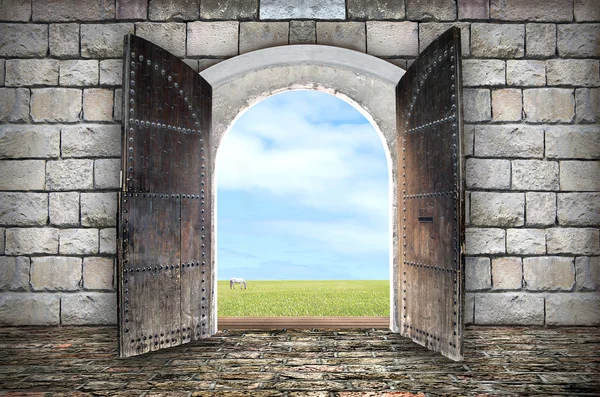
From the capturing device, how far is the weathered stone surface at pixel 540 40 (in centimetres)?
436

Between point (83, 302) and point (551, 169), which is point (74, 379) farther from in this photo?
point (551, 169)

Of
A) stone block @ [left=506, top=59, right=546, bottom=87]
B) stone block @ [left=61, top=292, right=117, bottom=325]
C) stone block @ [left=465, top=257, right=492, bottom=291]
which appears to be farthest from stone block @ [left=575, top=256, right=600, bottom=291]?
stone block @ [left=61, top=292, right=117, bottom=325]

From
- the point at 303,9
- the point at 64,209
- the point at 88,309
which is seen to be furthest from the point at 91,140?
the point at 303,9

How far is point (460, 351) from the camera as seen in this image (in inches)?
132

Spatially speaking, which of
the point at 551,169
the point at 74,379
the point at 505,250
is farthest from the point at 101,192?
the point at 551,169

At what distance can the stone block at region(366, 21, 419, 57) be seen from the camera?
14.4 ft

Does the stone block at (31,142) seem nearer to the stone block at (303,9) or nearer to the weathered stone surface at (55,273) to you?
the weathered stone surface at (55,273)

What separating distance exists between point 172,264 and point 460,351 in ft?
6.75

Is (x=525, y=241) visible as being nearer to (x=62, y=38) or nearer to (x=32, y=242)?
(x=32, y=242)

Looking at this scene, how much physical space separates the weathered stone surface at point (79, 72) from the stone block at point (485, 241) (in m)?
3.32

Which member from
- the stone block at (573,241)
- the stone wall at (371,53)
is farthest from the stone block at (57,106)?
the stone block at (573,241)

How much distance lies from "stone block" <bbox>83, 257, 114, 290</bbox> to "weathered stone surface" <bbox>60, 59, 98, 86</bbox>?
1.46 meters

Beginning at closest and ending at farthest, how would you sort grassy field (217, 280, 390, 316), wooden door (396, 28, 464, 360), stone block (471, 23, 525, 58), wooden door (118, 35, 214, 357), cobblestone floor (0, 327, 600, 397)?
cobblestone floor (0, 327, 600, 397)
wooden door (396, 28, 464, 360)
wooden door (118, 35, 214, 357)
stone block (471, 23, 525, 58)
grassy field (217, 280, 390, 316)

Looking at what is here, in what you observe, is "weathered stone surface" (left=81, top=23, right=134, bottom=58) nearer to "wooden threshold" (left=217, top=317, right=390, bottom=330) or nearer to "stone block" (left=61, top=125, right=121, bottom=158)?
"stone block" (left=61, top=125, right=121, bottom=158)
